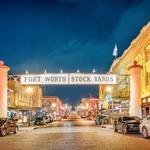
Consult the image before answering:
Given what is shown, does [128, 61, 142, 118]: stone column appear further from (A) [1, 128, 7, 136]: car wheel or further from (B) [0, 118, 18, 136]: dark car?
(A) [1, 128, 7, 136]: car wheel

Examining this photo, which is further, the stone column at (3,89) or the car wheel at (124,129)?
the stone column at (3,89)

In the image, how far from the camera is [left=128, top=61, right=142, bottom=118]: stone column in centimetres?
4906

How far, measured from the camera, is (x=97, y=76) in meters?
49.7

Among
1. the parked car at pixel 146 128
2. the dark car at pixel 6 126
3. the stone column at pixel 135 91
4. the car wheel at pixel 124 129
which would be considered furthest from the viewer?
the stone column at pixel 135 91

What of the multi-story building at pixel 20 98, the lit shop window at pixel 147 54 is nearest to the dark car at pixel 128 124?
the lit shop window at pixel 147 54

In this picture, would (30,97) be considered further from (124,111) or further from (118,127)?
(118,127)

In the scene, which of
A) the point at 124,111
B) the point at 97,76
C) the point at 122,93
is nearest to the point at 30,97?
the point at 122,93

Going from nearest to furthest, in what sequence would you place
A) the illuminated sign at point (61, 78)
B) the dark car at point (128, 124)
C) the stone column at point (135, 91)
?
the dark car at point (128, 124)
the stone column at point (135, 91)
the illuminated sign at point (61, 78)

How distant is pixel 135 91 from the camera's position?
1949 inches

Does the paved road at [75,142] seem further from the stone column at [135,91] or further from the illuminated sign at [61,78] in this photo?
the illuminated sign at [61,78]

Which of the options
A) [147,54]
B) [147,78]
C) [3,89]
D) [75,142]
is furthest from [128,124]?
[3,89]

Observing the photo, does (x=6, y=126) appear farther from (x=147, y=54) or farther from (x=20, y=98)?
(x=20, y=98)

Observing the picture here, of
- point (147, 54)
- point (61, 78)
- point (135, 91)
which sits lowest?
point (135, 91)

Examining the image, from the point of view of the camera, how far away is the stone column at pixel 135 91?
49.1m
